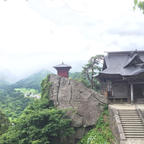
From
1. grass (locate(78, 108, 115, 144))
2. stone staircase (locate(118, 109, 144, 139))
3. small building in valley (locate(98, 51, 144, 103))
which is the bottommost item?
grass (locate(78, 108, 115, 144))

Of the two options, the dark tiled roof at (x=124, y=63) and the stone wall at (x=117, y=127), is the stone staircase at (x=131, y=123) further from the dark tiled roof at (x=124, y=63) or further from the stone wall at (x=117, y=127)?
the dark tiled roof at (x=124, y=63)

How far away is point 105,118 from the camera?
14039 mm

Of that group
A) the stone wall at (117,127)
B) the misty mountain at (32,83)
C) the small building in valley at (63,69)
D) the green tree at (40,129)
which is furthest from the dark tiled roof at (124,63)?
the misty mountain at (32,83)

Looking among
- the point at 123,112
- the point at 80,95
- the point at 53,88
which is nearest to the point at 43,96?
the point at 53,88

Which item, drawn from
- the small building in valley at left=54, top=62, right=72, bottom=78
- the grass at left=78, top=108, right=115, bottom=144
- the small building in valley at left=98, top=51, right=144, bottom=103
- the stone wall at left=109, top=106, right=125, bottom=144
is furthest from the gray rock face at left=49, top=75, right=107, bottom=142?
the small building in valley at left=54, top=62, right=72, bottom=78

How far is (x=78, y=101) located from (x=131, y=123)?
566 centimetres

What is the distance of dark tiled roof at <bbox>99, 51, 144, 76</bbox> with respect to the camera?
17233mm

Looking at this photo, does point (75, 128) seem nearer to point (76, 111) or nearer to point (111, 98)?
point (76, 111)

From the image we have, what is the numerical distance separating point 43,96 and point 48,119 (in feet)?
17.5

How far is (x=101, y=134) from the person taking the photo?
41.8 ft

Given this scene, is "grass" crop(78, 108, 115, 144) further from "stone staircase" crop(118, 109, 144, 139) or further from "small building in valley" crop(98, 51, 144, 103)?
"small building in valley" crop(98, 51, 144, 103)

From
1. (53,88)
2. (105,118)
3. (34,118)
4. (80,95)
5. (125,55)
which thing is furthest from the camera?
(125,55)

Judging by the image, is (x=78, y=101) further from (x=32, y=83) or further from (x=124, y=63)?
(x=32, y=83)

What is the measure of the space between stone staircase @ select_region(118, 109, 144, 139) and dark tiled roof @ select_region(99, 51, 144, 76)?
15.8 ft
